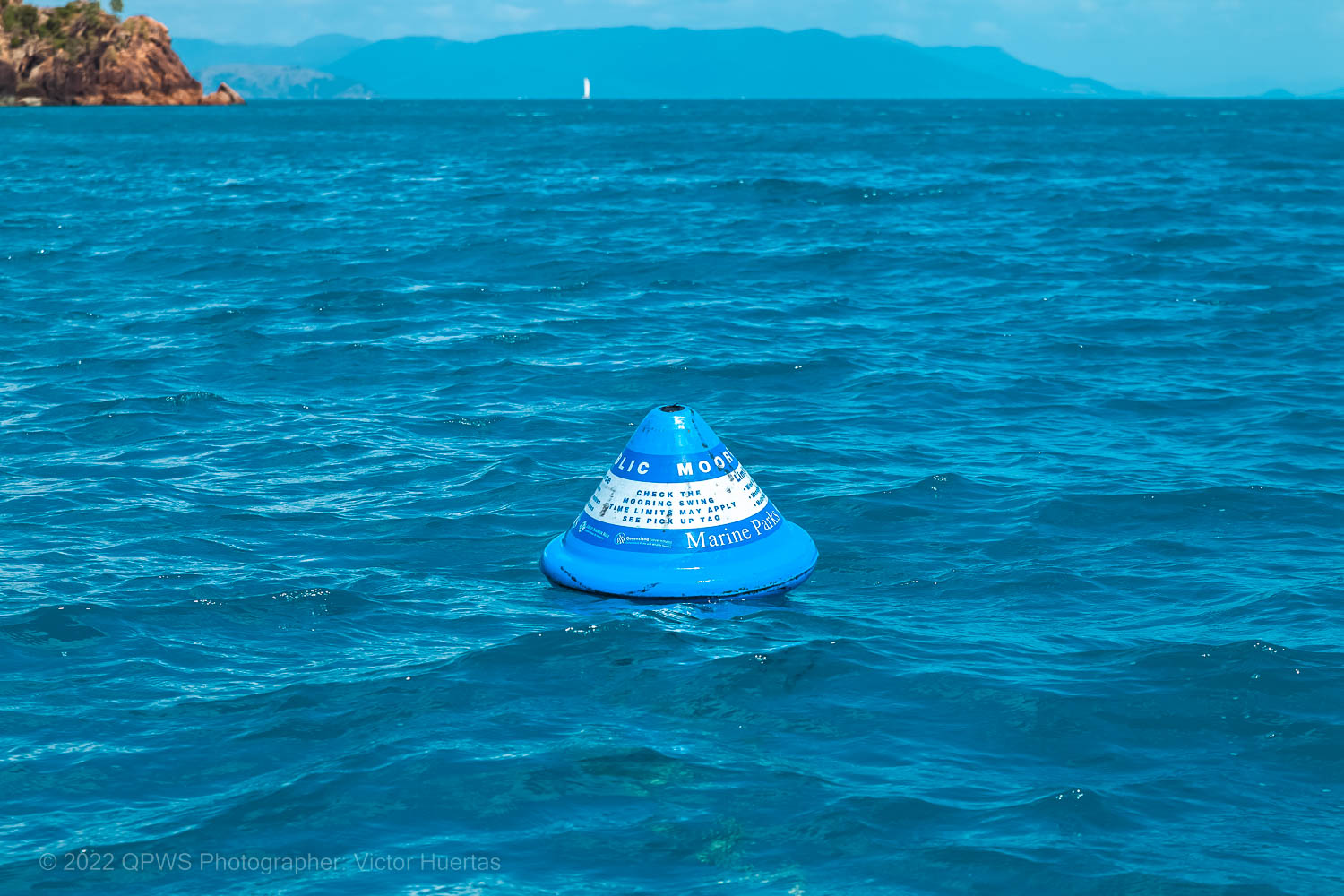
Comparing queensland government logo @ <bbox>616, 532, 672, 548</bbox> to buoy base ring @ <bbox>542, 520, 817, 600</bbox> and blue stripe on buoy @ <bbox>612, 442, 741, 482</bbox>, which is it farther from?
blue stripe on buoy @ <bbox>612, 442, 741, 482</bbox>

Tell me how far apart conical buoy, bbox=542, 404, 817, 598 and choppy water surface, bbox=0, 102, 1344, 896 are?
188 mm

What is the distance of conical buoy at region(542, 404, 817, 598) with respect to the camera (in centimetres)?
755

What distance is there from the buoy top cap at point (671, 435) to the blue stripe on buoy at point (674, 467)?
0.10ft

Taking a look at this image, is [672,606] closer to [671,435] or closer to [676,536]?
[676,536]

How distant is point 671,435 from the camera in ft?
25.1

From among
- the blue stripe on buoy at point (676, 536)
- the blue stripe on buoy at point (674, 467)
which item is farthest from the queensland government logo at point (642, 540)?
the blue stripe on buoy at point (674, 467)

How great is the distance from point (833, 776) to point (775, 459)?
18.1 ft

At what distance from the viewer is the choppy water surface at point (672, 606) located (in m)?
5.28

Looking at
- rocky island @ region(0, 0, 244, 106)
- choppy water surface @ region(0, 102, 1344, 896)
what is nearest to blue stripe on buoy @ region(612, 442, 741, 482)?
choppy water surface @ region(0, 102, 1344, 896)

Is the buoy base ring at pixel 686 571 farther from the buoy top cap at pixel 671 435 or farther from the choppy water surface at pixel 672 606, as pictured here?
the buoy top cap at pixel 671 435

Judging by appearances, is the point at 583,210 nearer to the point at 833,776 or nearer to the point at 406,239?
the point at 406,239

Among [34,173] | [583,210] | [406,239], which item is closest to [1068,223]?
[583,210]

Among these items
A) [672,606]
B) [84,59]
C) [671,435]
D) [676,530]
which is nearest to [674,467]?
[671,435]

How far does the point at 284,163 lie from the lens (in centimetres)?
5241
